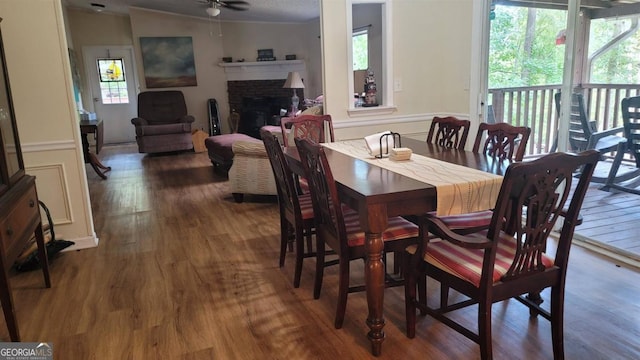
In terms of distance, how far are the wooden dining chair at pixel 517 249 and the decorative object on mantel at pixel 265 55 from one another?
7979mm

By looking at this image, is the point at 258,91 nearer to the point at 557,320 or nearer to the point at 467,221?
the point at 467,221

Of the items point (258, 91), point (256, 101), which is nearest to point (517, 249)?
point (256, 101)

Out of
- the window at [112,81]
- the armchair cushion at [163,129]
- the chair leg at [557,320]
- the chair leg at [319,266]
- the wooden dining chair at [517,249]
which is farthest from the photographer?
the window at [112,81]

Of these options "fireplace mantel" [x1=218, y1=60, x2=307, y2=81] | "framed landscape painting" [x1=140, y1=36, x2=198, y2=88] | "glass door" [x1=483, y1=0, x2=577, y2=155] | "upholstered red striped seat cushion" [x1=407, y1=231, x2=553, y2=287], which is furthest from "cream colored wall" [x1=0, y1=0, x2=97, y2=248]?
"fireplace mantel" [x1=218, y1=60, x2=307, y2=81]

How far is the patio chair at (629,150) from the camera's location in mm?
3215

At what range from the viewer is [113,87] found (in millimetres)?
9586

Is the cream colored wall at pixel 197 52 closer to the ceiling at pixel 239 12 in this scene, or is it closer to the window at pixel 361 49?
the ceiling at pixel 239 12

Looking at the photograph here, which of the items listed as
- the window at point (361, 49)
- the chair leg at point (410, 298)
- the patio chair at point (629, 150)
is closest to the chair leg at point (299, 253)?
the chair leg at point (410, 298)

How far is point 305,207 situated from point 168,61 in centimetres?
701

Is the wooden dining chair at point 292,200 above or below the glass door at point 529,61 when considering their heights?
below

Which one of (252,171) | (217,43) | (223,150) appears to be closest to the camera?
(252,171)

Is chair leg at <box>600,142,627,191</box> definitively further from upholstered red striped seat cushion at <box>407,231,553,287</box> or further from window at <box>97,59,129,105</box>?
window at <box>97,59,129,105</box>

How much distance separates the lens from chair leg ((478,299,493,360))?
1.68m

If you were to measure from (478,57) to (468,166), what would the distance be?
6.56 feet
